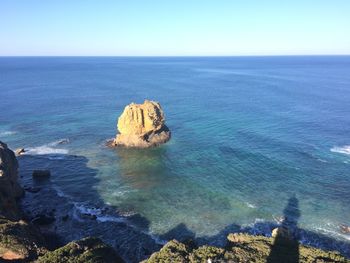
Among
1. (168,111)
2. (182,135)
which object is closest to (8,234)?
(182,135)

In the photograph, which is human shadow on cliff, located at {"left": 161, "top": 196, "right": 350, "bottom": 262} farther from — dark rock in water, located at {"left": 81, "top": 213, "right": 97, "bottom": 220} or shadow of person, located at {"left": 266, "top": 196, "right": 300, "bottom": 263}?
dark rock in water, located at {"left": 81, "top": 213, "right": 97, "bottom": 220}

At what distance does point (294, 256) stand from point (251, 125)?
202 ft

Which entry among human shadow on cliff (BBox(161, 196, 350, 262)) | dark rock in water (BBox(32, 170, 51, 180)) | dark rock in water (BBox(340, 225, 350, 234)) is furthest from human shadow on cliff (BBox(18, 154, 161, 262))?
dark rock in water (BBox(340, 225, 350, 234))

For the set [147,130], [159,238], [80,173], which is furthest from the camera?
[147,130]

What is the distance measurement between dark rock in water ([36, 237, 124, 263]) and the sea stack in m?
42.1

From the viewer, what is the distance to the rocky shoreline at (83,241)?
107ft

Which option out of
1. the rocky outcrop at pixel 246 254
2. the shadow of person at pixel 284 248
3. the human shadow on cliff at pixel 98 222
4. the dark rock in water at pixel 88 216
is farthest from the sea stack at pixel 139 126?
the rocky outcrop at pixel 246 254

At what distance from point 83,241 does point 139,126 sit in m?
43.2

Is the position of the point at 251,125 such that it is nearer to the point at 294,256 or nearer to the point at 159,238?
the point at 159,238

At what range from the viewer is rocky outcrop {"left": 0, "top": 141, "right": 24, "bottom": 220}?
4562 cm

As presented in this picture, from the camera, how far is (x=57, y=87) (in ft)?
534

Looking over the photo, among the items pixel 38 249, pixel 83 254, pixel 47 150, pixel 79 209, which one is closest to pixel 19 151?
pixel 47 150

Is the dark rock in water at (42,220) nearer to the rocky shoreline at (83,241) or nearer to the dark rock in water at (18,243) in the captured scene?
the rocky shoreline at (83,241)

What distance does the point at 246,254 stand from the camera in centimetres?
3309
